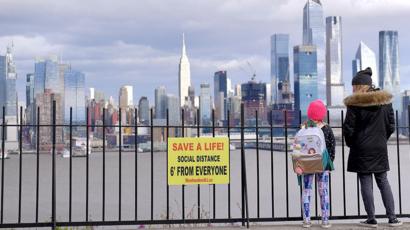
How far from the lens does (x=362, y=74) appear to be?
7234 millimetres

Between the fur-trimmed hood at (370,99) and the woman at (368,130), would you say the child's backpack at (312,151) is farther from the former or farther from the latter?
the fur-trimmed hood at (370,99)

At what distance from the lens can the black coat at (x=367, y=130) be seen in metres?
6.98

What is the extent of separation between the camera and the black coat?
275 inches

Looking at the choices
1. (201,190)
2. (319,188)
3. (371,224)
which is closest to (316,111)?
(319,188)

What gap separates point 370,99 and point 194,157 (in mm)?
2446

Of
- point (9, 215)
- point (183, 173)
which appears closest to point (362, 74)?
point (183, 173)

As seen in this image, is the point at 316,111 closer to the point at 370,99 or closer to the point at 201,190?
the point at 370,99

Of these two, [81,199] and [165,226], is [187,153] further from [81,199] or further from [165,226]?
[81,199]

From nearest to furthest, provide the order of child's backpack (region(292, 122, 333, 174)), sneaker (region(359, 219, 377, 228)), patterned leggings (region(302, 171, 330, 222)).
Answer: child's backpack (region(292, 122, 333, 174))
patterned leggings (region(302, 171, 330, 222))
sneaker (region(359, 219, 377, 228))

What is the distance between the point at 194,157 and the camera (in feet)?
24.7

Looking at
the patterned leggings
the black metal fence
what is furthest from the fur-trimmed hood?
the patterned leggings

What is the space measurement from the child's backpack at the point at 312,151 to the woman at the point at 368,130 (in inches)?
14.3

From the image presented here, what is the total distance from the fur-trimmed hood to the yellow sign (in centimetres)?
177

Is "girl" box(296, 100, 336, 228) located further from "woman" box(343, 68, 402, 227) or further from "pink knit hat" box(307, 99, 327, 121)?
"woman" box(343, 68, 402, 227)
